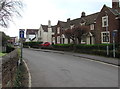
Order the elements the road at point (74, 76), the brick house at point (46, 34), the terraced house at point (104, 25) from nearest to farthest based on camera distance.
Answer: the road at point (74, 76), the terraced house at point (104, 25), the brick house at point (46, 34)

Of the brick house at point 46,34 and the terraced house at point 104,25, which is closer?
the terraced house at point 104,25

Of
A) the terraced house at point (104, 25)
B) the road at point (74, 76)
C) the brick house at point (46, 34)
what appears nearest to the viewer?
the road at point (74, 76)

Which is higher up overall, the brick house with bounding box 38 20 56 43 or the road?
the brick house with bounding box 38 20 56 43

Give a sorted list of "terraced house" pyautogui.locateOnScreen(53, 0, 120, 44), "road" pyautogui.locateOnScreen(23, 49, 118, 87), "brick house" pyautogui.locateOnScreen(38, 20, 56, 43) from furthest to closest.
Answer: "brick house" pyautogui.locateOnScreen(38, 20, 56, 43) < "terraced house" pyautogui.locateOnScreen(53, 0, 120, 44) < "road" pyautogui.locateOnScreen(23, 49, 118, 87)

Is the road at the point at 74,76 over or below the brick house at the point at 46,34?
below

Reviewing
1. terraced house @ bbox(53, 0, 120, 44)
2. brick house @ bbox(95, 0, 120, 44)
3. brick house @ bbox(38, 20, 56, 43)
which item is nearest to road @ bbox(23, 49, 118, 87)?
terraced house @ bbox(53, 0, 120, 44)

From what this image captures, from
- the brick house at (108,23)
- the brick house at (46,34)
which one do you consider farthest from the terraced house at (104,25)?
the brick house at (46,34)

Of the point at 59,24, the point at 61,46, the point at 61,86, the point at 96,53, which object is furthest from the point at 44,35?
the point at 61,86

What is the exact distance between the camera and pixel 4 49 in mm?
42406

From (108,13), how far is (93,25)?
5.08 m

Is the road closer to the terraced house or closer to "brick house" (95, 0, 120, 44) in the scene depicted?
the terraced house

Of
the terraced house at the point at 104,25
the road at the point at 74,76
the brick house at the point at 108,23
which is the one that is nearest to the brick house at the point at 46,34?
the terraced house at the point at 104,25

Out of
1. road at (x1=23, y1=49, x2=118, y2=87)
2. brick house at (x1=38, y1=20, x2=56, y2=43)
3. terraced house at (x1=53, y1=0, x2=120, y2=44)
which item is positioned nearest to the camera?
road at (x1=23, y1=49, x2=118, y2=87)

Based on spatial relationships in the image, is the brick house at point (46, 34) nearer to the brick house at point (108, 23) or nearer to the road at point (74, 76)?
the brick house at point (108, 23)
